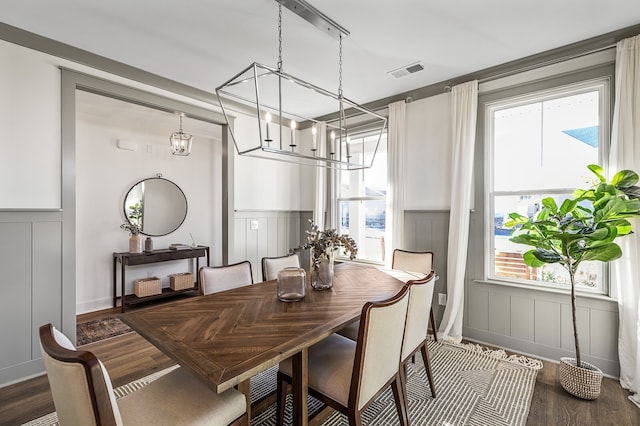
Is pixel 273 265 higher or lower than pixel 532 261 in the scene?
lower

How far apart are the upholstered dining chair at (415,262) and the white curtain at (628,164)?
1.38 m

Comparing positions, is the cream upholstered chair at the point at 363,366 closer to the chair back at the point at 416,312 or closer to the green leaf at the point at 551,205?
the chair back at the point at 416,312

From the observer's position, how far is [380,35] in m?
2.42

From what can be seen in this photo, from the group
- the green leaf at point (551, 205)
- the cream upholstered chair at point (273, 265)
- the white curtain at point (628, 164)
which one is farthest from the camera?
the cream upholstered chair at point (273, 265)

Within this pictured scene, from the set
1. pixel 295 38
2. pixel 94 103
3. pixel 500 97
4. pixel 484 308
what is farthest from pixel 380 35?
pixel 94 103

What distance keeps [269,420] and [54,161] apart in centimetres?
270

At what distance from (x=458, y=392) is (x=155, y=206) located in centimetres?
452

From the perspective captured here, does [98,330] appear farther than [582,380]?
Yes

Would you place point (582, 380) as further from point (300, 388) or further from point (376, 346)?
point (300, 388)

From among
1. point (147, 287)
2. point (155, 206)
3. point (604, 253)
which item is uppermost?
point (155, 206)

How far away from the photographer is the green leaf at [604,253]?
207cm

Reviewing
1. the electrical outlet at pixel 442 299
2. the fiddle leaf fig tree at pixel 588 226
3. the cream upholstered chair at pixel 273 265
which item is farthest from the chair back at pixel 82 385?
the electrical outlet at pixel 442 299

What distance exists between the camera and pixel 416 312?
5.96 feet

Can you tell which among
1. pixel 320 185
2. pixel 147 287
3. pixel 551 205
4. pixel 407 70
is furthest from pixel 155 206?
pixel 551 205
